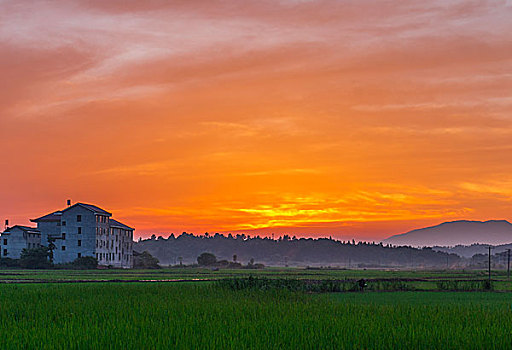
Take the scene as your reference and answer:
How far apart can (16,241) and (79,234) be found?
1572 centimetres

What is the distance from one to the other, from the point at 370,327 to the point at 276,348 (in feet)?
17.0

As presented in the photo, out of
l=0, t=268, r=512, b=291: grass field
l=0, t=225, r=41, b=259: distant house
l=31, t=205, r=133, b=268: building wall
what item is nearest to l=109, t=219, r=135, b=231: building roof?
l=31, t=205, r=133, b=268: building wall

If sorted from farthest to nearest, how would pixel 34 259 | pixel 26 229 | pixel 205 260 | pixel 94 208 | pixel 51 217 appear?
pixel 205 260
pixel 51 217
pixel 26 229
pixel 94 208
pixel 34 259

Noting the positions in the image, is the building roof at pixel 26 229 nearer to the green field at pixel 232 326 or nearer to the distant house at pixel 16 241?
the distant house at pixel 16 241

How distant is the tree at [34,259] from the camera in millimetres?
113625

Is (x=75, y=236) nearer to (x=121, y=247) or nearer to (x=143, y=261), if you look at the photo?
(x=121, y=247)

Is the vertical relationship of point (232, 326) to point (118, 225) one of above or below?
below

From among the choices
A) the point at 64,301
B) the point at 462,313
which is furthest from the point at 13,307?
the point at 462,313

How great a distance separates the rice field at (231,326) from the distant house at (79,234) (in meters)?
87.9

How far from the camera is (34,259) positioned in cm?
11381

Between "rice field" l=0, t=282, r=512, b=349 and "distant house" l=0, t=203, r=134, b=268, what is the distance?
288 feet

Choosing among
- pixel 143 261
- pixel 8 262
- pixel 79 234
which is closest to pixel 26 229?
pixel 8 262

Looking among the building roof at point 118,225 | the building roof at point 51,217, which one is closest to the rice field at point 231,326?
the building roof at point 118,225

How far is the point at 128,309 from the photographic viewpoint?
29.1 m
